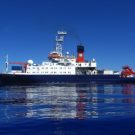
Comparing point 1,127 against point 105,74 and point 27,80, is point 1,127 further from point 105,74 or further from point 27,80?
point 105,74

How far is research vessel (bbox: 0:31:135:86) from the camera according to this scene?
146 metres

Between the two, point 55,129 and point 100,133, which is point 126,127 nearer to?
point 100,133

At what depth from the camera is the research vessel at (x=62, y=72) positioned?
14562cm

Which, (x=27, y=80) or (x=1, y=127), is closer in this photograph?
(x=1, y=127)

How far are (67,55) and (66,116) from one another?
129 m

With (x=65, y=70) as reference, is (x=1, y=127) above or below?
below

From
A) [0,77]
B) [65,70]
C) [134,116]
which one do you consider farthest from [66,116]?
[65,70]

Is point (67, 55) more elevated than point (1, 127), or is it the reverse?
point (67, 55)

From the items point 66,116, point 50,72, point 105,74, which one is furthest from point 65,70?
point 66,116

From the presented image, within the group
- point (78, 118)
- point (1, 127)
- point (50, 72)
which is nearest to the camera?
point (1, 127)

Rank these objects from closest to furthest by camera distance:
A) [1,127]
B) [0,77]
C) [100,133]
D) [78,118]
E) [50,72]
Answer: [100,133]
[1,127]
[78,118]
[0,77]
[50,72]

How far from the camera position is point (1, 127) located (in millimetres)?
24078

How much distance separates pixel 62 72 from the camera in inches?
5969

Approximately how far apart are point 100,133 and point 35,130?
3.60 m
